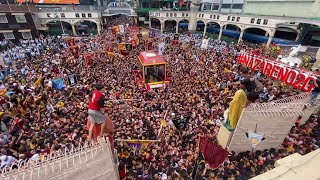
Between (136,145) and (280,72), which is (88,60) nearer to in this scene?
(136,145)

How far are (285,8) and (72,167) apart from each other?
32646 millimetres

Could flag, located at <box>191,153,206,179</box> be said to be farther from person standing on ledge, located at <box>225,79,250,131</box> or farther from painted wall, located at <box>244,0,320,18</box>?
painted wall, located at <box>244,0,320,18</box>

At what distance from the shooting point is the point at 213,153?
5.94 m

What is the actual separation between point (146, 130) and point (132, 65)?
1047 centimetres

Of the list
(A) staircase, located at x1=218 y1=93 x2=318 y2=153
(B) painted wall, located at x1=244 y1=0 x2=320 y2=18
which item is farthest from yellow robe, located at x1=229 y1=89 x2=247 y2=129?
(B) painted wall, located at x1=244 y1=0 x2=320 y2=18

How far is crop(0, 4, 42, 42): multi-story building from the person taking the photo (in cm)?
2438

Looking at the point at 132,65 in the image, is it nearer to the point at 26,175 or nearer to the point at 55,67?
the point at 55,67

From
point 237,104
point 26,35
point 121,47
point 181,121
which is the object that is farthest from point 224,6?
point 26,35

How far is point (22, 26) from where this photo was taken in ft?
85.0

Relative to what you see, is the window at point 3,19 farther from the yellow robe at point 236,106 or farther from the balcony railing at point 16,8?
the yellow robe at point 236,106

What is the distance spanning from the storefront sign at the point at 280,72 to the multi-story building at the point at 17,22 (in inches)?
1235

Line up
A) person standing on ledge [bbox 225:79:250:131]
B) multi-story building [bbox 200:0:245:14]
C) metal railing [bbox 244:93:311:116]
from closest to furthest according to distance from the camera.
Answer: person standing on ledge [bbox 225:79:250:131]
metal railing [bbox 244:93:311:116]
multi-story building [bbox 200:0:245:14]

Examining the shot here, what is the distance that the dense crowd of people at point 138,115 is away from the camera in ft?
22.4

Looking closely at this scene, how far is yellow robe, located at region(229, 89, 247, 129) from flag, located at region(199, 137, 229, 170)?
1608 millimetres
